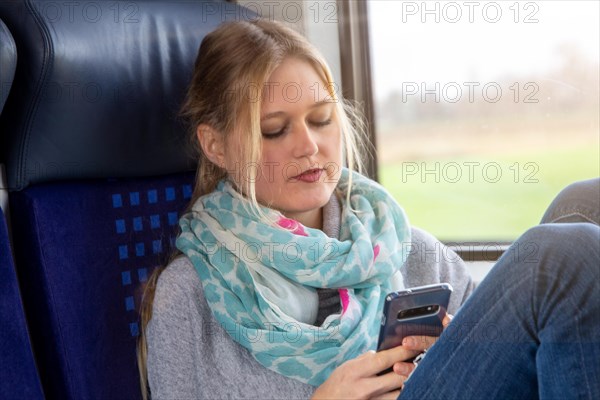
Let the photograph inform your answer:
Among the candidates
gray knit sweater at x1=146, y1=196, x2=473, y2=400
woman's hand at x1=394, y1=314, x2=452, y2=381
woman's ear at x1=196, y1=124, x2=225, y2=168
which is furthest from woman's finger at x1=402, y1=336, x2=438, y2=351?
woman's ear at x1=196, y1=124, x2=225, y2=168

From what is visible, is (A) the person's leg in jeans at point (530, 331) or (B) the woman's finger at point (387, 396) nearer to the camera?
(A) the person's leg in jeans at point (530, 331)

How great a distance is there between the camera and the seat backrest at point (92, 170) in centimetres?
135

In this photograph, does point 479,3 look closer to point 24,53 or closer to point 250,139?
point 250,139

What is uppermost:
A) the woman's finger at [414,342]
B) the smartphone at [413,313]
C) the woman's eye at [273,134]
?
the woman's eye at [273,134]

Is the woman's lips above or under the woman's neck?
above

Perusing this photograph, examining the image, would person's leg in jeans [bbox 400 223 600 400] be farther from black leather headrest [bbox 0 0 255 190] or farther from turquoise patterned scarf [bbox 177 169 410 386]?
black leather headrest [bbox 0 0 255 190]

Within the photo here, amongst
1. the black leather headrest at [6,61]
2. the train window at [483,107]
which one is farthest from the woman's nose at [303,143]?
the train window at [483,107]

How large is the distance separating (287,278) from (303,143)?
26 centimetres

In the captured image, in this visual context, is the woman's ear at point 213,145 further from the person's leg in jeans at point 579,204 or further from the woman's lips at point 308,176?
the person's leg in jeans at point 579,204

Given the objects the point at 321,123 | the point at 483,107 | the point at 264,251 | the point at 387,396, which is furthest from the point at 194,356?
the point at 483,107

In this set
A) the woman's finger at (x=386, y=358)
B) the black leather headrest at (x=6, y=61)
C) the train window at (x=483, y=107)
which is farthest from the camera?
the train window at (x=483, y=107)

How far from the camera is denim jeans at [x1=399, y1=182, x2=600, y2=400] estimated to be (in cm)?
109

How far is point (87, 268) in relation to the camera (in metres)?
1.47

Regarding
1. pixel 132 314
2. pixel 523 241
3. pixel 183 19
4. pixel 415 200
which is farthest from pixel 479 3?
pixel 132 314
